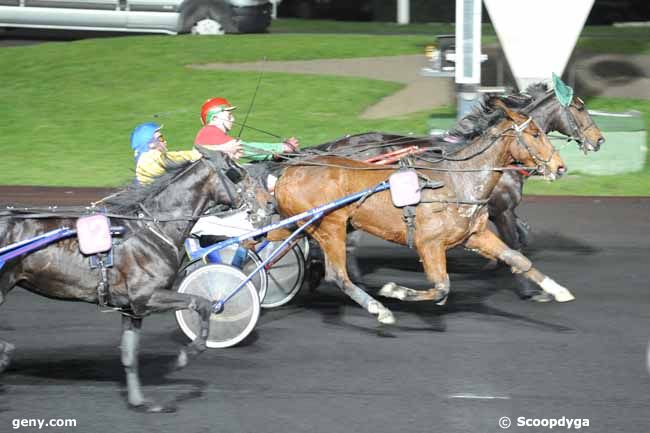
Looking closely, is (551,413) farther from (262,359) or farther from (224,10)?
(224,10)

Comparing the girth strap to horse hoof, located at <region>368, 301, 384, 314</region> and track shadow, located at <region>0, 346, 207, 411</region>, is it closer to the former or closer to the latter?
horse hoof, located at <region>368, 301, 384, 314</region>

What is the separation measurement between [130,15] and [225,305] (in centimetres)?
1509

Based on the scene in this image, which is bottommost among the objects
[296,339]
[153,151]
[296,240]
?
[296,339]

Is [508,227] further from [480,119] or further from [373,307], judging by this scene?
[373,307]

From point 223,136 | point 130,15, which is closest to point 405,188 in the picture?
point 223,136

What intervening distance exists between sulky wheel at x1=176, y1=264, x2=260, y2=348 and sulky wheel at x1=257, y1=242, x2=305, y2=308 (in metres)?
1.17

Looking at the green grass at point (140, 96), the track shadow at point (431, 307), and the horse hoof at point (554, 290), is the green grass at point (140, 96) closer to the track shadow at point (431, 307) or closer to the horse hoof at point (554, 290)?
the track shadow at point (431, 307)

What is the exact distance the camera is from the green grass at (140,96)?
16.3 metres

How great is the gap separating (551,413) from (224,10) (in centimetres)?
1692

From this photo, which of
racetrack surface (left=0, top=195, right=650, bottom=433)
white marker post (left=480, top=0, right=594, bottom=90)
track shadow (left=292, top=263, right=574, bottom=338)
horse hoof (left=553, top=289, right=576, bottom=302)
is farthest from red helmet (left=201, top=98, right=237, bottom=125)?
white marker post (left=480, top=0, right=594, bottom=90)

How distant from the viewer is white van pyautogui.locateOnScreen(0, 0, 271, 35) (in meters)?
21.5

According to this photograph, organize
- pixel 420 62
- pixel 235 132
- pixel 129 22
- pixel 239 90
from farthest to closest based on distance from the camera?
pixel 129 22
pixel 420 62
pixel 239 90
pixel 235 132

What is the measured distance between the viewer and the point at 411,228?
8156mm

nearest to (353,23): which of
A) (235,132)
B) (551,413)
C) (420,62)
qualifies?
(420,62)
